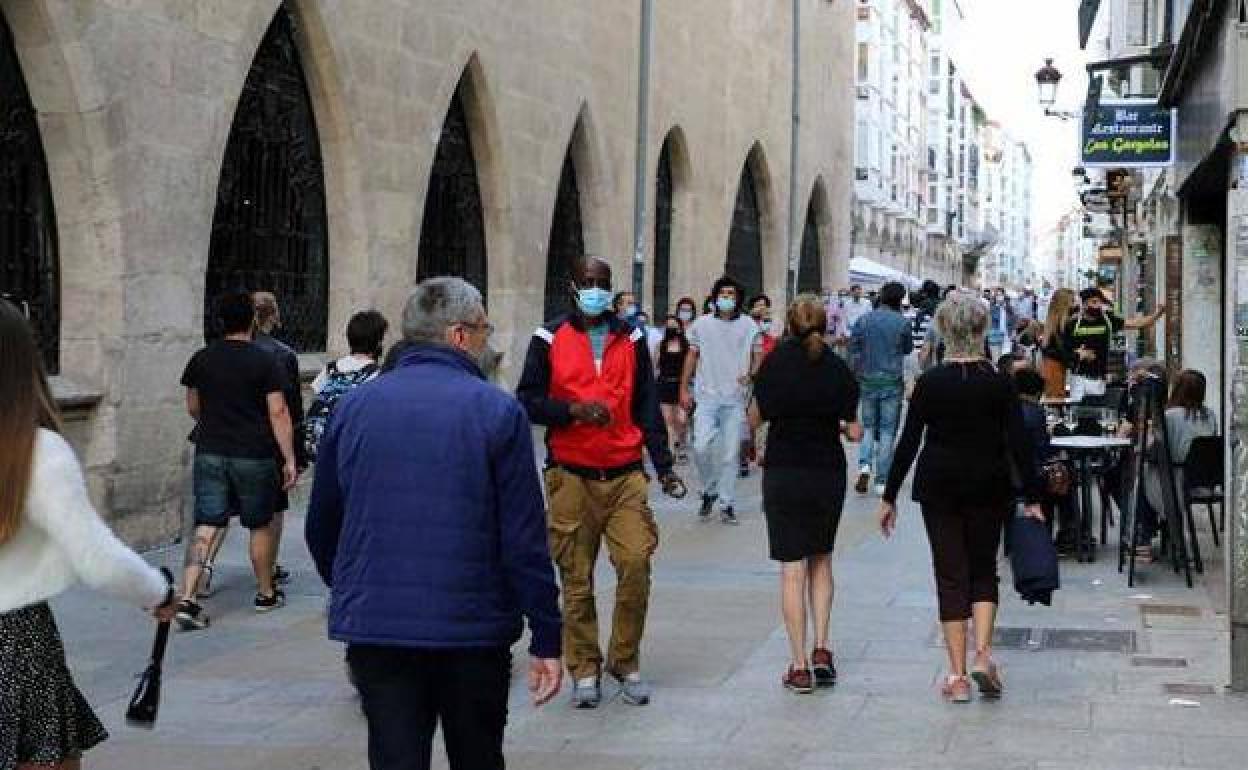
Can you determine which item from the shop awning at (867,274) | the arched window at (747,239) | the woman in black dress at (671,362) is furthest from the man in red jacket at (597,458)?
the shop awning at (867,274)

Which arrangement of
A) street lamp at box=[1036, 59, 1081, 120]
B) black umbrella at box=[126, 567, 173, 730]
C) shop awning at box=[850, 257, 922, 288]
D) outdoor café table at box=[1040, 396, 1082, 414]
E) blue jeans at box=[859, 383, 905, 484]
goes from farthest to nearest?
shop awning at box=[850, 257, 922, 288]
street lamp at box=[1036, 59, 1081, 120]
blue jeans at box=[859, 383, 905, 484]
outdoor café table at box=[1040, 396, 1082, 414]
black umbrella at box=[126, 567, 173, 730]

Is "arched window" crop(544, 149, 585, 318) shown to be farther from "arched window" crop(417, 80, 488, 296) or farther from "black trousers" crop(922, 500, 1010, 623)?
"black trousers" crop(922, 500, 1010, 623)

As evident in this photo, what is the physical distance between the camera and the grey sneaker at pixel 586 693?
757 cm

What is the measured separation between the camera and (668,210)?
2589 cm

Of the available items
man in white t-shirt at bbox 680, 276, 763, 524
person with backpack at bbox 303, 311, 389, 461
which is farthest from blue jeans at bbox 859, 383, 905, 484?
person with backpack at bbox 303, 311, 389, 461

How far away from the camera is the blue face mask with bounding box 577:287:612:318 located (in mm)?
7648

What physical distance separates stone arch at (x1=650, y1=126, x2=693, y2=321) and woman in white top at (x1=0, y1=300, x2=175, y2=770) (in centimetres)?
2085

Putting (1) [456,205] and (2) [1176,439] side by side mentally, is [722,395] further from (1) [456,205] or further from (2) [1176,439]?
(1) [456,205]

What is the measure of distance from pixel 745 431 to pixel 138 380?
6.21m

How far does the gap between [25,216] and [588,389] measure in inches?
195

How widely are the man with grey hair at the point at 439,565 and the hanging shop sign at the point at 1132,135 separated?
1641 cm

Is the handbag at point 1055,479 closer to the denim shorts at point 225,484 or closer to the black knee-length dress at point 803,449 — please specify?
the black knee-length dress at point 803,449

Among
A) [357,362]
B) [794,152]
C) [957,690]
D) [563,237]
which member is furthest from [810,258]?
[957,690]

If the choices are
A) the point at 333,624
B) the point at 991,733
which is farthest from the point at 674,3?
the point at 333,624
